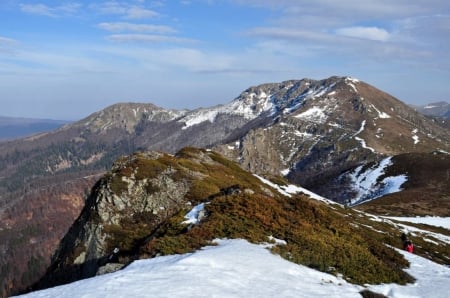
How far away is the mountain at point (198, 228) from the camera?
73.0ft

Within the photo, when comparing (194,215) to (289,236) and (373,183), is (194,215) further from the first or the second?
(373,183)

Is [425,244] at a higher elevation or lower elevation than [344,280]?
lower

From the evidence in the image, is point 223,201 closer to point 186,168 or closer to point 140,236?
point 140,236

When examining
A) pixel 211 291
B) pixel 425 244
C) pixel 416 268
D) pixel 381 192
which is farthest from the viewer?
pixel 381 192

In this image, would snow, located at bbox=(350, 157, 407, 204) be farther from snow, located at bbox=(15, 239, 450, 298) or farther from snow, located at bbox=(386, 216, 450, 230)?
snow, located at bbox=(15, 239, 450, 298)

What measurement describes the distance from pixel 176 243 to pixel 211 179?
86.0ft

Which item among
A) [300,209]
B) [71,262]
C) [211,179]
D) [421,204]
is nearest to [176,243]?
[300,209]

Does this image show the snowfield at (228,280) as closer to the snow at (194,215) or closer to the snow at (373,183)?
the snow at (194,215)

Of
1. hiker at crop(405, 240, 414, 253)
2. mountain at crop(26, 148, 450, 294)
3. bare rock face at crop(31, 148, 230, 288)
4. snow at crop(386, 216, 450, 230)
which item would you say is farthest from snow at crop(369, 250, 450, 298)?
snow at crop(386, 216, 450, 230)

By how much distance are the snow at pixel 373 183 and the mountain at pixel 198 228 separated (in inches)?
2946

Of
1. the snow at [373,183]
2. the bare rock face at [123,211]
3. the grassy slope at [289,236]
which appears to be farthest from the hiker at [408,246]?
the snow at [373,183]

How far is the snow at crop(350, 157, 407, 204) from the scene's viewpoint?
127 meters

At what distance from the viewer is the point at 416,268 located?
25.1 m

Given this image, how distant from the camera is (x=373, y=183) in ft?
446
